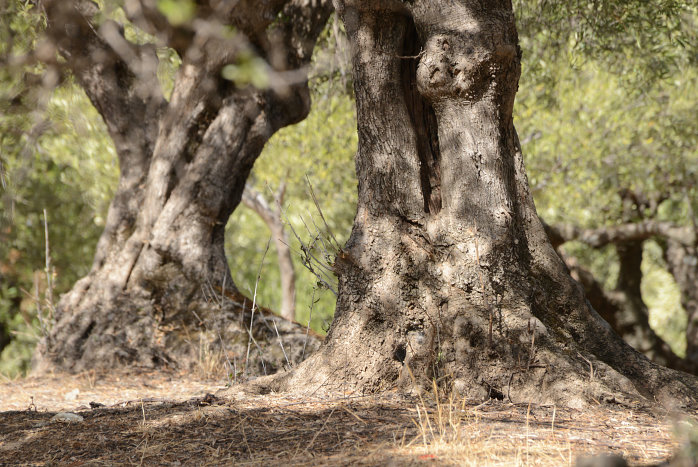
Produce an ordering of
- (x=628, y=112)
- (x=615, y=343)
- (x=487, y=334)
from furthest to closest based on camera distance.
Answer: (x=628, y=112) → (x=615, y=343) → (x=487, y=334)

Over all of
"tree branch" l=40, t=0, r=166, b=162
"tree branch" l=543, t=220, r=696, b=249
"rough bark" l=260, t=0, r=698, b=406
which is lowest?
"rough bark" l=260, t=0, r=698, b=406

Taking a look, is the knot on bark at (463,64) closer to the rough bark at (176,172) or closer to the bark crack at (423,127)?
the bark crack at (423,127)

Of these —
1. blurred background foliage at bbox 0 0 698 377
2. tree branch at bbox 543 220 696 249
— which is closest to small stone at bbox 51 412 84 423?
blurred background foliage at bbox 0 0 698 377

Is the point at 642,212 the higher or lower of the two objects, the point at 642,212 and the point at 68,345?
the higher

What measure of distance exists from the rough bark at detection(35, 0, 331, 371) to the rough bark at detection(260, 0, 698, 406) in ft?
7.58

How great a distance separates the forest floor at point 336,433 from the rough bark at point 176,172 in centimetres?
222

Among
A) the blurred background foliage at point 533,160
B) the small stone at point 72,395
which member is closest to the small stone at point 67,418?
the small stone at point 72,395

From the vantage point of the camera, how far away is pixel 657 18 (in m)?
7.27

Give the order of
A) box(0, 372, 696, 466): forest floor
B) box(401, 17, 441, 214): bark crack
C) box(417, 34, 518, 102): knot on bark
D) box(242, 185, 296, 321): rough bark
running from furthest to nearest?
1. box(242, 185, 296, 321): rough bark
2. box(401, 17, 441, 214): bark crack
3. box(417, 34, 518, 102): knot on bark
4. box(0, 372, 696, 466): forest floor

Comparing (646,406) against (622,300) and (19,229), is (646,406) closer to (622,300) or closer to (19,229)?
(622,300)

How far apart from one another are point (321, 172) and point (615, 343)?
10.3 m

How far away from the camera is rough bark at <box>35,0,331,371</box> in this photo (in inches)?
247

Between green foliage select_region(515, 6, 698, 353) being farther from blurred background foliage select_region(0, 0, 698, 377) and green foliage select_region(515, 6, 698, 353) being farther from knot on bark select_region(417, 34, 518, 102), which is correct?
knot on bark select_region(417, 34, 518, 102)

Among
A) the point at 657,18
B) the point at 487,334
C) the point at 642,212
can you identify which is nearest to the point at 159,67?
the point at 487,334
